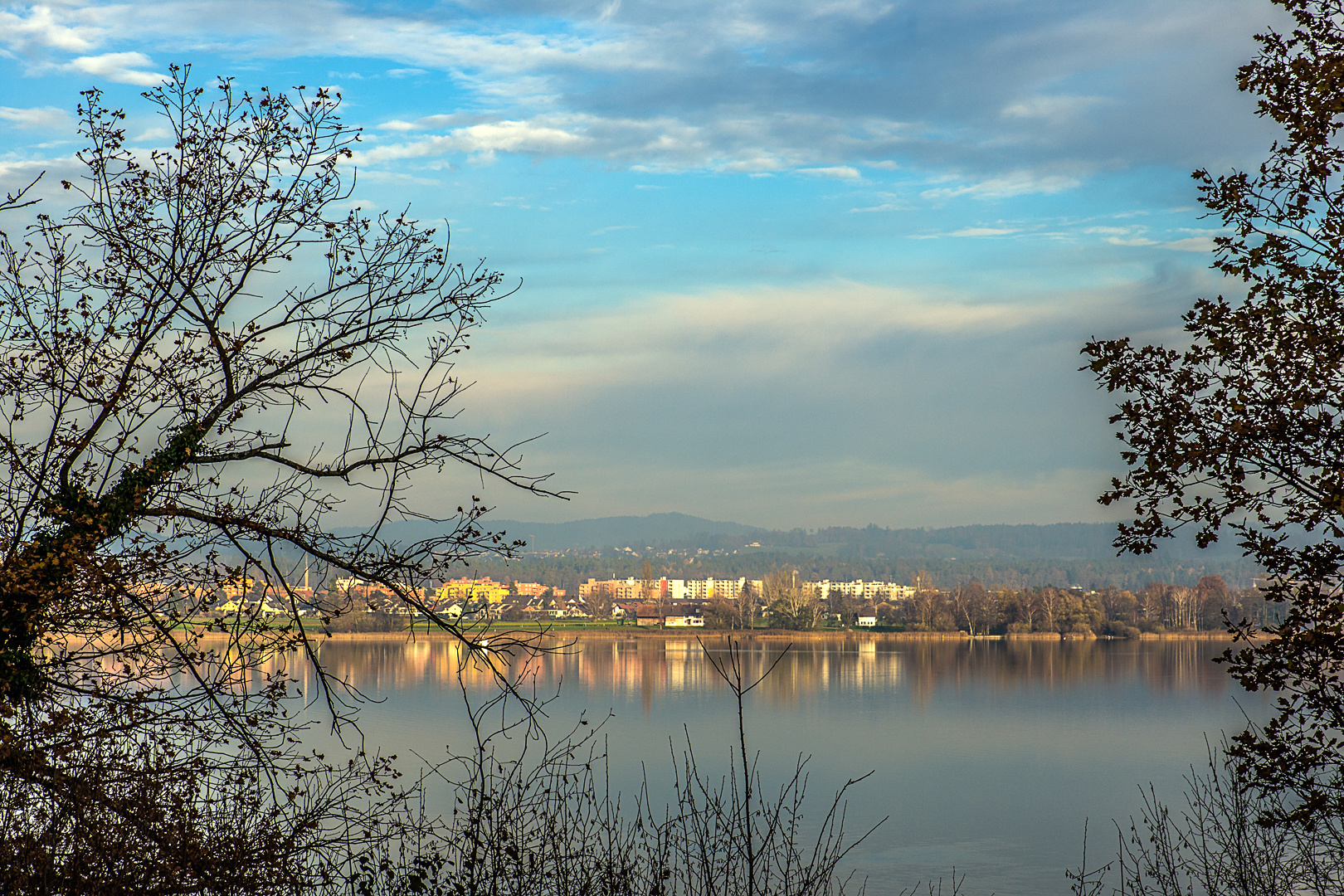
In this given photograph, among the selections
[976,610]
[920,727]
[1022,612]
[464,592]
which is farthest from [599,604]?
[464,592]

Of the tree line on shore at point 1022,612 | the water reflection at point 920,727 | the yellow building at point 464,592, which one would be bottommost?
the tree line on shore at point 1022,612

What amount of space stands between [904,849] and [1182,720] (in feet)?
64.8

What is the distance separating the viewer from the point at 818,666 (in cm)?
5291

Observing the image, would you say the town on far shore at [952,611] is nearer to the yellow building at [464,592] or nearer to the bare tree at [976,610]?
the bare tree at [976,610]

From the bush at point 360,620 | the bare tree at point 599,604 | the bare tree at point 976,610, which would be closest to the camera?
the bush at point 360,620

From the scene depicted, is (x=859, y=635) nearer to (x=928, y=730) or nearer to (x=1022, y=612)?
(x=1022, y=612)

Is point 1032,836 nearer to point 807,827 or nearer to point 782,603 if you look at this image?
point 807,827

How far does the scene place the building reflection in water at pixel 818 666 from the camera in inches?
1566

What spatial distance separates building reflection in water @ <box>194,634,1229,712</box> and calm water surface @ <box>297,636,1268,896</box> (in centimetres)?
29

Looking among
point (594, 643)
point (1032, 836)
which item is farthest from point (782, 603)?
point (1032, 836)

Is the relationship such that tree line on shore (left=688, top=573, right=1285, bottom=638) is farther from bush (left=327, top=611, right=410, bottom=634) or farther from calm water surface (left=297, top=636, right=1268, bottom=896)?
bush (left=327, top=611, right=410, bottom=634)

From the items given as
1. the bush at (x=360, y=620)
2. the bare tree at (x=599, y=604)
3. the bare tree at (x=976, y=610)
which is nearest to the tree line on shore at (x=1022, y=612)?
the bare tree at (x=976, y=610)

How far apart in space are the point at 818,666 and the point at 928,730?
2274 centimetres

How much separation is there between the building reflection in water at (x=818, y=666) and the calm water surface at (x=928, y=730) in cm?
29
